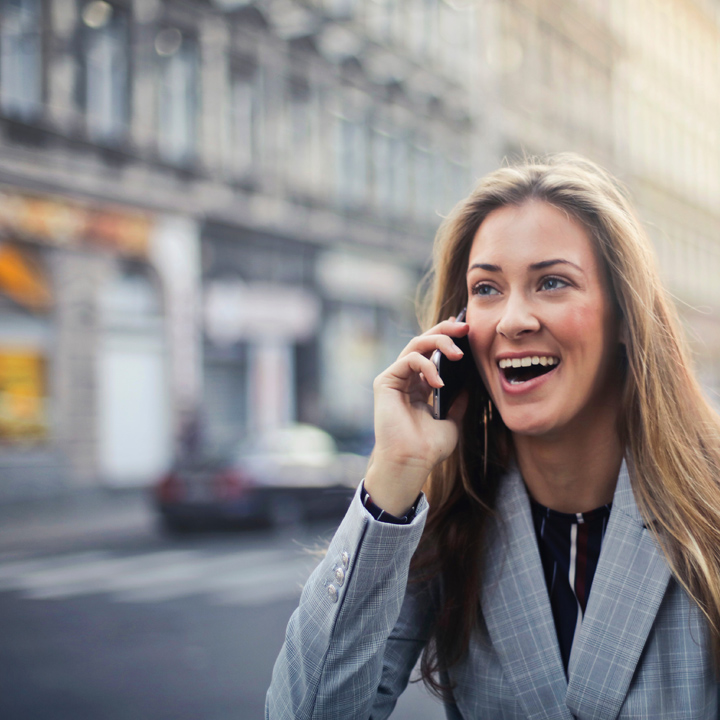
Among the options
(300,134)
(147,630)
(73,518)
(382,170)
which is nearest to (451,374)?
(147,630)

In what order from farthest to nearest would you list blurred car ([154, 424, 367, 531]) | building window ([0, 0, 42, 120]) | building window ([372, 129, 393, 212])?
building window ([372, 129, 393, 212]) < building window ([0, 0, 42, 120]) < blurred car ([154, 424, 367, 531])

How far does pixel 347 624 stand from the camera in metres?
1.69

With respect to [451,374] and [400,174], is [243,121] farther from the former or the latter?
[451,374]

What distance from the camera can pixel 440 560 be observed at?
1.94m

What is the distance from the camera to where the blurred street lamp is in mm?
16391

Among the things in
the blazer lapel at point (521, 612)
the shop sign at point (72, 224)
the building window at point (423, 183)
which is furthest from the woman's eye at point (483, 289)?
the building window at point (423, 183)

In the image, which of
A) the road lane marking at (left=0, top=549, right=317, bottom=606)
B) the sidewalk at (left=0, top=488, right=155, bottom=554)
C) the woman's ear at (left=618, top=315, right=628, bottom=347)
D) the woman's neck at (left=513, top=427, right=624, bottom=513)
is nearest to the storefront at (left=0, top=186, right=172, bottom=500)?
the sidewalk at (left=0, top=488, right=155, bottom=554)

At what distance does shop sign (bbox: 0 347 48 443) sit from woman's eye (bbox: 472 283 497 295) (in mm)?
14794

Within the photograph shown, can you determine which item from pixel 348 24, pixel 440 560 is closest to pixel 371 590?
pixel 440 560

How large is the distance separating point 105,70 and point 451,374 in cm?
1676

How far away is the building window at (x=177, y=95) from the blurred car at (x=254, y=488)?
8369 millimetres

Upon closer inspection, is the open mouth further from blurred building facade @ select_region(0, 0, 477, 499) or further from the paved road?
blurred building facade @ select_region(0, 0, 477, 499)

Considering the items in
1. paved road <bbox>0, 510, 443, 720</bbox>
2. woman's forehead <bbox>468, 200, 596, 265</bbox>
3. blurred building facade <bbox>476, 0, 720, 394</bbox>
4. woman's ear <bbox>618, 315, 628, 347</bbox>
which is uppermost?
blurred building facade <bbox>476, 0, 720, 394</bbox>

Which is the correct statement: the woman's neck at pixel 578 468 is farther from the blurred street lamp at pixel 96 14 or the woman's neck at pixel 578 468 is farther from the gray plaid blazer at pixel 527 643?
the blurred street lamp at pixel 96 14
